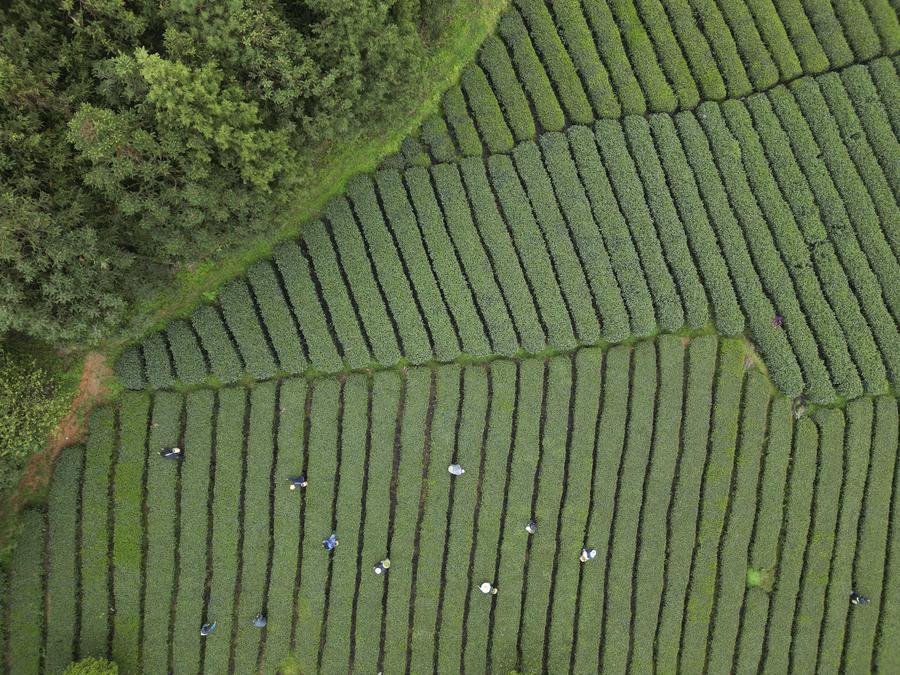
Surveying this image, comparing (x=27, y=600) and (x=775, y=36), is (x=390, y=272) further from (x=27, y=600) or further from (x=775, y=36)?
(x=775, y=36)

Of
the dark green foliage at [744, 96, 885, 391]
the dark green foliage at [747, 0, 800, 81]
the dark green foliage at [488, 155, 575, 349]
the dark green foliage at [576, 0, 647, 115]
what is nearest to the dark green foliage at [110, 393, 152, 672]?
the dark green foliage at [488, 155, 575, 349]

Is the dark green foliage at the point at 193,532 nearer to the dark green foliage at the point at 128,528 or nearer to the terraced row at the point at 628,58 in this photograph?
the dark green foliage at the point at 128,528

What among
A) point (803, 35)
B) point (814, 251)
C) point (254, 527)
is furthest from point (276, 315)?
point (803, 35)

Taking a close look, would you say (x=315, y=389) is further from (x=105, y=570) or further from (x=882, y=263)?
(x=882, y=263)

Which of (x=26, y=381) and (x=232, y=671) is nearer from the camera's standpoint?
(x=26, y=381)

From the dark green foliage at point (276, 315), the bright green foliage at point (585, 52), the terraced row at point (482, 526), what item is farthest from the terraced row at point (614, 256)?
the terraced row at point (482, 526)

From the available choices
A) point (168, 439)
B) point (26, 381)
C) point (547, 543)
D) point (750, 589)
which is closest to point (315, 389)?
point (168, 439)
